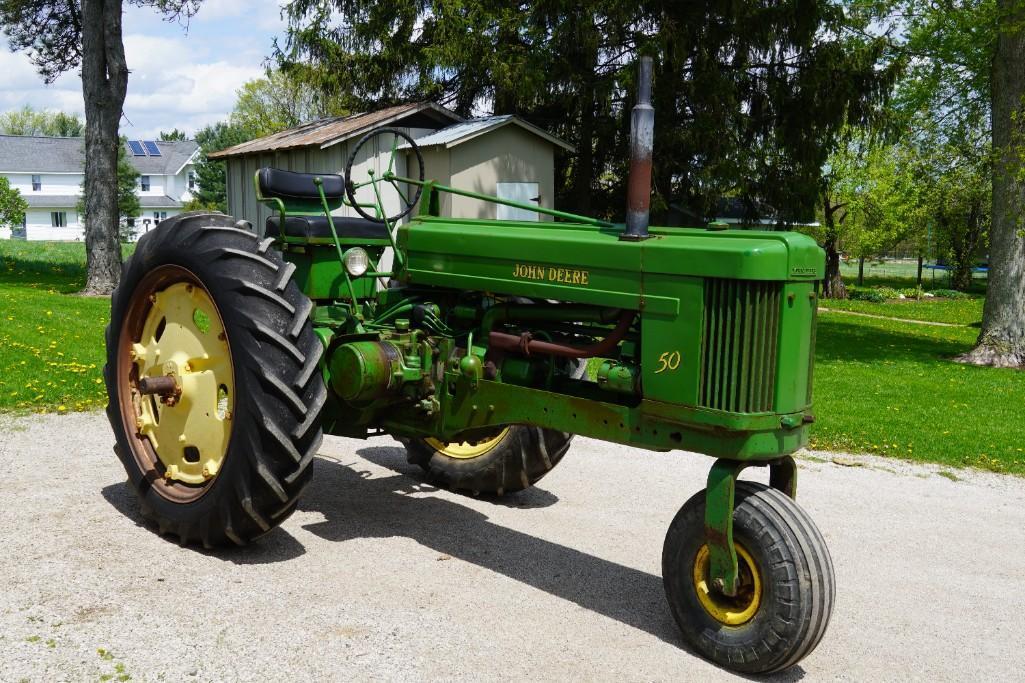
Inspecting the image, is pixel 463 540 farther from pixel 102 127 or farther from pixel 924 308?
pixel 924 308

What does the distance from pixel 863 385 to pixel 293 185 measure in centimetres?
824

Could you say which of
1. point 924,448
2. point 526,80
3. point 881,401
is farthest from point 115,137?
point 924,448

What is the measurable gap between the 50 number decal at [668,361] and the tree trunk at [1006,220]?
11949 millimetres

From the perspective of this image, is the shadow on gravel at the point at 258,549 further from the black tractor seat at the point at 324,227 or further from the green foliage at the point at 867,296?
the green foliage at the point at 867,296

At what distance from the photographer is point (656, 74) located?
1531cm

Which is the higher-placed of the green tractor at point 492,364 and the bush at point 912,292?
the green tractor at point 492,364

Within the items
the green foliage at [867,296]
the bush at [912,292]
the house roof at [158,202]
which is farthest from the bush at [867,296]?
the house roof at [158,202]

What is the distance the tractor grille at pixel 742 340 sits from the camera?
12.9 feet

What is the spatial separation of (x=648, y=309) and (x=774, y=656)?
4.75 feet

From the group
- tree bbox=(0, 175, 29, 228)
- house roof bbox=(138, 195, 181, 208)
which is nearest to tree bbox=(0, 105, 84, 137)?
house roof bbox=(138, 195, 181, 208)

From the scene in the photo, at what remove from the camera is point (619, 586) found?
479cm

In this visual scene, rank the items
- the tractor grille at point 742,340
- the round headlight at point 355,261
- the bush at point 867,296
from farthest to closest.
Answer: the bush at point 867,296
the round headlight at point 355,261
the tractor grille at point 742,340

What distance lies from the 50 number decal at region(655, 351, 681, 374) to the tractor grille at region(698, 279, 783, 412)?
0.13 m

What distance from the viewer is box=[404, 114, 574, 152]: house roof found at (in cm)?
1417
